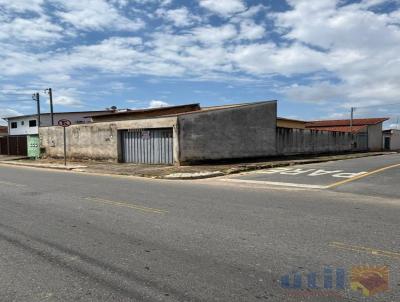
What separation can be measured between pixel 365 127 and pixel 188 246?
58.6 m

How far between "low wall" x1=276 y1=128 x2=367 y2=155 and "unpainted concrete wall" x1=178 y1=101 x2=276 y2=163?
203 centimetres

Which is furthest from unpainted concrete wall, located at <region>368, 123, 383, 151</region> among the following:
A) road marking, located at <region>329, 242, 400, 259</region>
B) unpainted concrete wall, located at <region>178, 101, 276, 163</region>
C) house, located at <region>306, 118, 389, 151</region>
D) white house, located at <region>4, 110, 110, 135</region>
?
road marking, located at <region>329, 242, 400, 259</region>

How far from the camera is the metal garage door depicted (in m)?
24.0

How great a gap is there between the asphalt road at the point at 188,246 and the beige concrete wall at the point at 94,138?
A: 1364cm

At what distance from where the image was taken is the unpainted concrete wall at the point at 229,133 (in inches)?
926

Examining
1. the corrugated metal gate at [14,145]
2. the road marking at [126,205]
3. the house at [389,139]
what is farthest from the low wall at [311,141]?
the corrugated metal gate at [14,145]

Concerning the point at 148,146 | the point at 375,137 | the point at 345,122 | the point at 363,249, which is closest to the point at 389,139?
the point at 345,122

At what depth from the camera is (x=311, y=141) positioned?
3819cm

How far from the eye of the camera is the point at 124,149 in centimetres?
2688

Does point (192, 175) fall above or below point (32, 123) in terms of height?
below

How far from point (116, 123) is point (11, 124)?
180 ft

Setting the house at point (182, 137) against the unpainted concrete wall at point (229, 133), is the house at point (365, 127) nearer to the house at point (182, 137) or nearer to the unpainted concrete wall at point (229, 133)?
the house at point (182, 137)

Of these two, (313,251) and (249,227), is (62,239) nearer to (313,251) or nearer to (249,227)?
(249,227)

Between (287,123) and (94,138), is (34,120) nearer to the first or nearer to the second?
(287,123)
